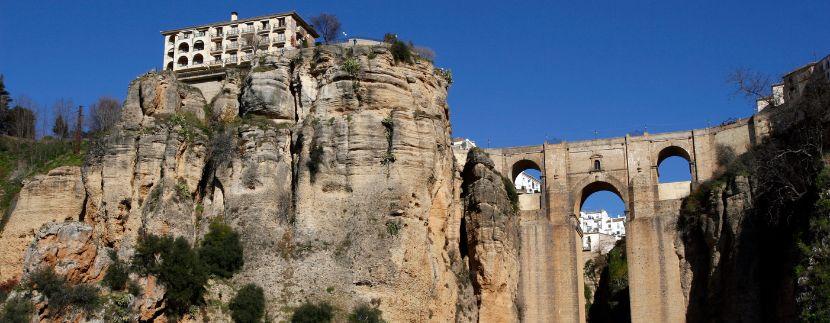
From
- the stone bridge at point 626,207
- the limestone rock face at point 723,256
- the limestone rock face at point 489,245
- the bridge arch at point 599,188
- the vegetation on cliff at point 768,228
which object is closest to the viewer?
the vegetation on cliff at point 768,228

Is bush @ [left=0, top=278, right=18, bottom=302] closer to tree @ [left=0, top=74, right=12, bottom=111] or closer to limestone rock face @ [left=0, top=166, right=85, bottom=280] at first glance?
limestone rock face @ [left=0, top=166, right=85, bottom=280]

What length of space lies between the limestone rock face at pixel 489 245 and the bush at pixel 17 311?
67.1ft

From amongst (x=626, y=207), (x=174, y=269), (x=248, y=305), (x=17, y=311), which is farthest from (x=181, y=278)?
(x=626, y=207)

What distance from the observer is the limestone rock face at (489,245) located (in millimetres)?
49406

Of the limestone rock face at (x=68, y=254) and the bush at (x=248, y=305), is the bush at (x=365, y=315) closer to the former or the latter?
the bush at (x=248, y=305)

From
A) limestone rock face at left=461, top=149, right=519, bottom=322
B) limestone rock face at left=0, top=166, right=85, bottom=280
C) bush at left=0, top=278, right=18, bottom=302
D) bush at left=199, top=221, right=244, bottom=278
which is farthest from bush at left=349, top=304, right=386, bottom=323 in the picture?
bush at left=0, top=278, right=18, bottom=302

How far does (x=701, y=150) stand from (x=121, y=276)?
33338mm

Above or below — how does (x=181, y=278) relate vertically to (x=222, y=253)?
below

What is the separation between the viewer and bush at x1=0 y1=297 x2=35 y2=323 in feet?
116

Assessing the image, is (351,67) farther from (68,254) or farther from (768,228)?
(768,228)

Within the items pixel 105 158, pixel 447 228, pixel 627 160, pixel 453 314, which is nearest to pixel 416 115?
pixel 447 228

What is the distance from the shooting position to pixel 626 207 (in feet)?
194

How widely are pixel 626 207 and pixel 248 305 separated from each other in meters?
26.7

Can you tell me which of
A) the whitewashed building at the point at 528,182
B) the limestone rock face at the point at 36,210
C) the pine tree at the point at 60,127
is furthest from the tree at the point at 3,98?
the whitewashed building at the point at 528,182
